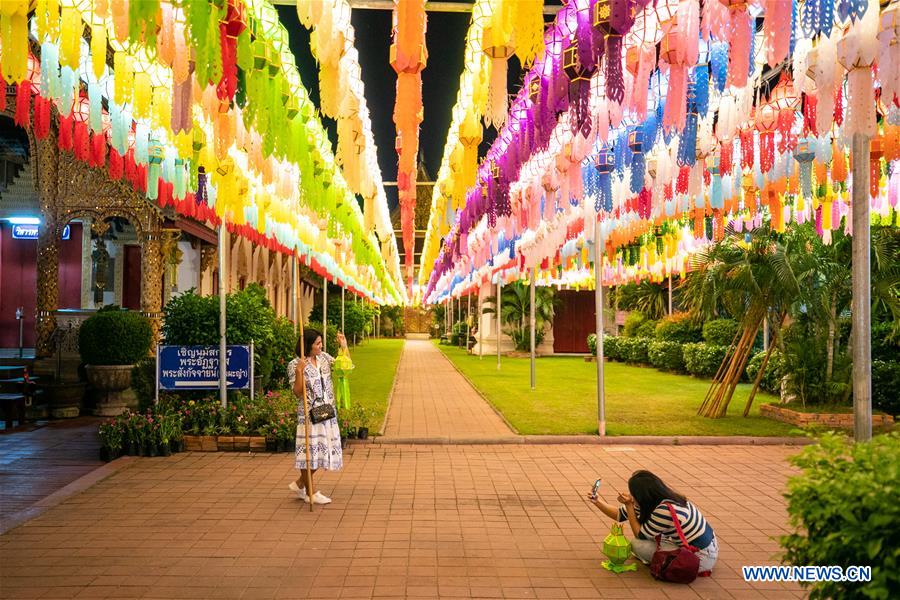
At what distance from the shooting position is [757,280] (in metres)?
11.6

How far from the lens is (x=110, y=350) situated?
487 inches

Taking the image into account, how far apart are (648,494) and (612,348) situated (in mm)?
25922

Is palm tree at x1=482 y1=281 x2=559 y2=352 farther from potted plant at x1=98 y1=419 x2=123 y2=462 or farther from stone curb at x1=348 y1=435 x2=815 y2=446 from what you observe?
potted plant at x1=98 y1=419 x2=123 y2=462

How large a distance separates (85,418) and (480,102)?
9837 mm

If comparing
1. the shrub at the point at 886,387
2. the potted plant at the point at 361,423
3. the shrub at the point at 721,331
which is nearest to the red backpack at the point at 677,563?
the potted plant at the point at 361,423

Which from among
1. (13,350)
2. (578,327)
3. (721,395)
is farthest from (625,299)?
(13,350)

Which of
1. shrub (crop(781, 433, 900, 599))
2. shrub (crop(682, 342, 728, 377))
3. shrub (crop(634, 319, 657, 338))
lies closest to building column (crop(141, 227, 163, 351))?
shrub (crop(781, 433, 900, 599))

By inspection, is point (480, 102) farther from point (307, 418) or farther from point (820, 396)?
point (820, 396)

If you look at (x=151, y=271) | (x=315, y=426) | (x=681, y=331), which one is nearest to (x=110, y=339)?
(x=151, y=271)

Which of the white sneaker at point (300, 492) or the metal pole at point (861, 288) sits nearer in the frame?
the metal pole at point (861, 288)

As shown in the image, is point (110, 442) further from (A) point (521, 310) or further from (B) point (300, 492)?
(A) point (521, 310)

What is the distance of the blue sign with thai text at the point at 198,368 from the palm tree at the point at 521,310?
75.5ft

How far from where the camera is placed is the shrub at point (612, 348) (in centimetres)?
2939

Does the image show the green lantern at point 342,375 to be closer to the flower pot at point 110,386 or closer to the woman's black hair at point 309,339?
the woman's black hair at point 309,339
